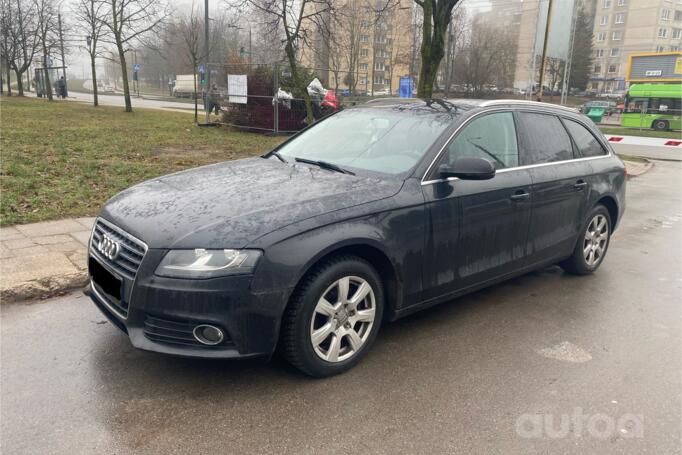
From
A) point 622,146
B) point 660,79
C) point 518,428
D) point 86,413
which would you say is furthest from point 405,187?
point 660,79

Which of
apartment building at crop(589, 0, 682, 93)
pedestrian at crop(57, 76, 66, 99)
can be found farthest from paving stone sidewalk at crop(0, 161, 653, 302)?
apartment building at crop(589, 0, 682, 93)

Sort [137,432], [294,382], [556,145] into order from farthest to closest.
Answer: [556,145], [294,382], [137,432]

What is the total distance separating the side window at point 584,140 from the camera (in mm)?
5133

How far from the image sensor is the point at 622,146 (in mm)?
21078

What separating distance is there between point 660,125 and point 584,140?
3205 centimetres

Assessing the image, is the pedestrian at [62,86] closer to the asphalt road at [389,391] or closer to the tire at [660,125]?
the tire at [660,125]

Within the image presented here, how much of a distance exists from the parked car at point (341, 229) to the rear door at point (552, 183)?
0.06 feet

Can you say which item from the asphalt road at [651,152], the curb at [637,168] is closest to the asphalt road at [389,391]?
the curb at [637,168]

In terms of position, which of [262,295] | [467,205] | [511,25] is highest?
[511,25]

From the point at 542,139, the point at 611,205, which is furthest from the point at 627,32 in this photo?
the point at 542,139

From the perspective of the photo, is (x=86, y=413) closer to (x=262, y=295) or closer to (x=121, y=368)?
(x=121, y=368)

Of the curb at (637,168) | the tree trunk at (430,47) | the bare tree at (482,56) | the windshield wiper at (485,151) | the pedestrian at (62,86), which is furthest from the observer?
the bare tree at (482,56)

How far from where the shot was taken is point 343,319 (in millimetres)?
3297

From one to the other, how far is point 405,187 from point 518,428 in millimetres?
1583
